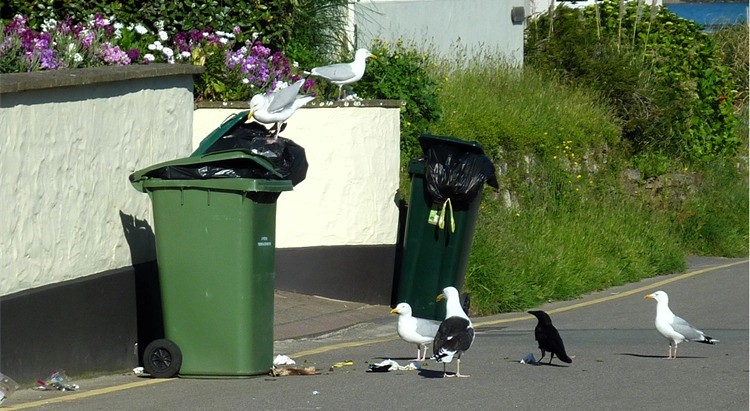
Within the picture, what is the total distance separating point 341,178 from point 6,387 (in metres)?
5.92

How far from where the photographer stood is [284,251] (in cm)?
1273

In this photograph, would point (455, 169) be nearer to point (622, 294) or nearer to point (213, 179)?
point (622, 294)

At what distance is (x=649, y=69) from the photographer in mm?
21750

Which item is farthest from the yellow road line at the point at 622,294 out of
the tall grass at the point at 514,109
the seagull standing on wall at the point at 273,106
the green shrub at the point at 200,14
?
the green shrub at the point at 200,14

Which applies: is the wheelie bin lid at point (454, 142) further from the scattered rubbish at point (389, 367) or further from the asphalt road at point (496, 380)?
the scattered rubbish at point (389, 367)

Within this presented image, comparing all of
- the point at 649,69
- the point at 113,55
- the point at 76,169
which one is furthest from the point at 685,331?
the point at 649,69

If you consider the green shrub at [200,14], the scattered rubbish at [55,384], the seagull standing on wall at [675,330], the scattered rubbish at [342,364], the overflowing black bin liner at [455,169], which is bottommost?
the scattered rubbish at [342,364]

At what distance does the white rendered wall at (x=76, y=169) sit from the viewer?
803cm

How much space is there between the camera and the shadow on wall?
9.42 meters

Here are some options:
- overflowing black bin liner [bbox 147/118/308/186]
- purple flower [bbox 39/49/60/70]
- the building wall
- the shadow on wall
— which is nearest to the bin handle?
overflowing black bin liner [bbox 147/118/308/186]

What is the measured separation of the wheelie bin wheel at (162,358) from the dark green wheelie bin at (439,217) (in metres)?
4.42

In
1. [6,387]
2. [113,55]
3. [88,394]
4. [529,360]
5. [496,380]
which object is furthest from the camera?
[113,55]

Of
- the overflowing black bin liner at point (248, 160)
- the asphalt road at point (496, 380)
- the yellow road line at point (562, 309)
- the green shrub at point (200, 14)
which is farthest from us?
the green shrub at point (200, 14)

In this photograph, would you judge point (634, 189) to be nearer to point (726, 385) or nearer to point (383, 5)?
point (383, 5)
